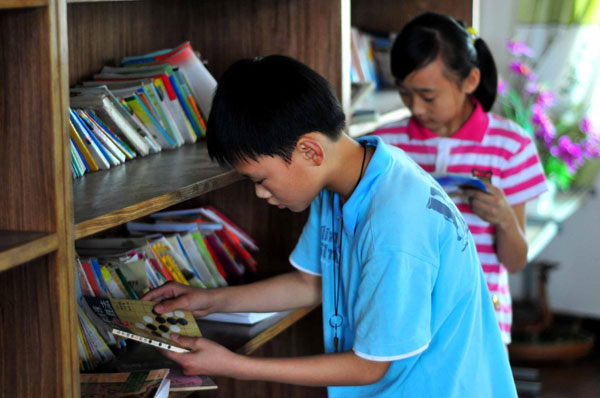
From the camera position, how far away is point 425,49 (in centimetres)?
195

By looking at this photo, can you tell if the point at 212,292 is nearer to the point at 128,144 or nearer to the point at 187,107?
the point at 128,144

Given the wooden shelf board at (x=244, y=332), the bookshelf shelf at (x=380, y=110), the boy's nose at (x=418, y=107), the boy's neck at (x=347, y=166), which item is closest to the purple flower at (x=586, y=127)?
the bookshelf shelf at (x=380, y=110)

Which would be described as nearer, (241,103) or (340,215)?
(241,103)

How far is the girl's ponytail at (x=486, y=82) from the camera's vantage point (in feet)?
6.65

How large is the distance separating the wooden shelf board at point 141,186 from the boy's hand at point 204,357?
9.2 inches

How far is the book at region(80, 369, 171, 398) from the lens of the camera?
1279 mm

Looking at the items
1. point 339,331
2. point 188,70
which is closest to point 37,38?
point 339,331

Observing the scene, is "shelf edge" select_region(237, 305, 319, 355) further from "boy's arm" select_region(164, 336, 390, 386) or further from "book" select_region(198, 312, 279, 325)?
"boy's arm" select_region(164, 336, 390, 386)

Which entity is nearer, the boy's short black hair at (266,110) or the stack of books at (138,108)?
the boy's short black hair at (266,110)

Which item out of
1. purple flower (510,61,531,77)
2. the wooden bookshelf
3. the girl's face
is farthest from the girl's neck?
purple flower (510,61,531,77)

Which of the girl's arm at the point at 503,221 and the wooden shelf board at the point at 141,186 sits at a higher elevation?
the wooden shelf board at the point at 141,186

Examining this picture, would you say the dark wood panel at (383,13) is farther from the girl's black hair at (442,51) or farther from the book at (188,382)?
the book at (188,382)

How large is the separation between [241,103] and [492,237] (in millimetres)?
953

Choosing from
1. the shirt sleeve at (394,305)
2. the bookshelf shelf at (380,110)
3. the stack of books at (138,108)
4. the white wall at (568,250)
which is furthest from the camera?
the white wall at (568,250)
